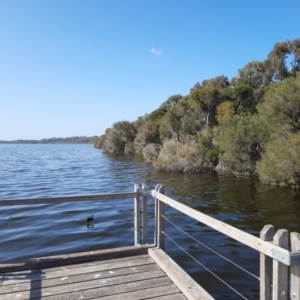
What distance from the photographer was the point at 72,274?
379 cm

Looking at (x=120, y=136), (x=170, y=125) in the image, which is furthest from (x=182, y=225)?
(x=120, y=136)

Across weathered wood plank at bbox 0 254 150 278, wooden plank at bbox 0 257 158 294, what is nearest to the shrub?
weathered wood plank at bbox 0 254 150 278

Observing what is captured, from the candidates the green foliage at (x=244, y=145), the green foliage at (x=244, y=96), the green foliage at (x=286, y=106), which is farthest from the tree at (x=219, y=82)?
the green foliage at (x=286, y=106)

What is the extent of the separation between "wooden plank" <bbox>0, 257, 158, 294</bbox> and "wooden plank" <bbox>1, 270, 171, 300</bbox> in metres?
0.10

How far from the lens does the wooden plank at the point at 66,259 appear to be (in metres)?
3.92

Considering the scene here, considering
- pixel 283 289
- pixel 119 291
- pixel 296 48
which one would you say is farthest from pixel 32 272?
pixel 296 48

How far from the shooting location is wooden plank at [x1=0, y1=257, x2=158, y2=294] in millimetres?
3533

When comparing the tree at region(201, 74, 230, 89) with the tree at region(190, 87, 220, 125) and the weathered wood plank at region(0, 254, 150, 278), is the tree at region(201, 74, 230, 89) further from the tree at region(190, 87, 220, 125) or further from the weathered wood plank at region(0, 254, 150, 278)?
the weathered wood plank at region(0, 254, 150, 278)

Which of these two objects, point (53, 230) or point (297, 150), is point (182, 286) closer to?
point (53, 230)

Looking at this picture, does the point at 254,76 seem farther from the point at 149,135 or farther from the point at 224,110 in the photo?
the point at 149,135

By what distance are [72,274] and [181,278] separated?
4.41ft

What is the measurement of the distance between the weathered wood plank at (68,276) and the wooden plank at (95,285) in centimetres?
8

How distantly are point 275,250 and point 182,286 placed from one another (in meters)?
1.55

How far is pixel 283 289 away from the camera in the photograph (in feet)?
7.23
